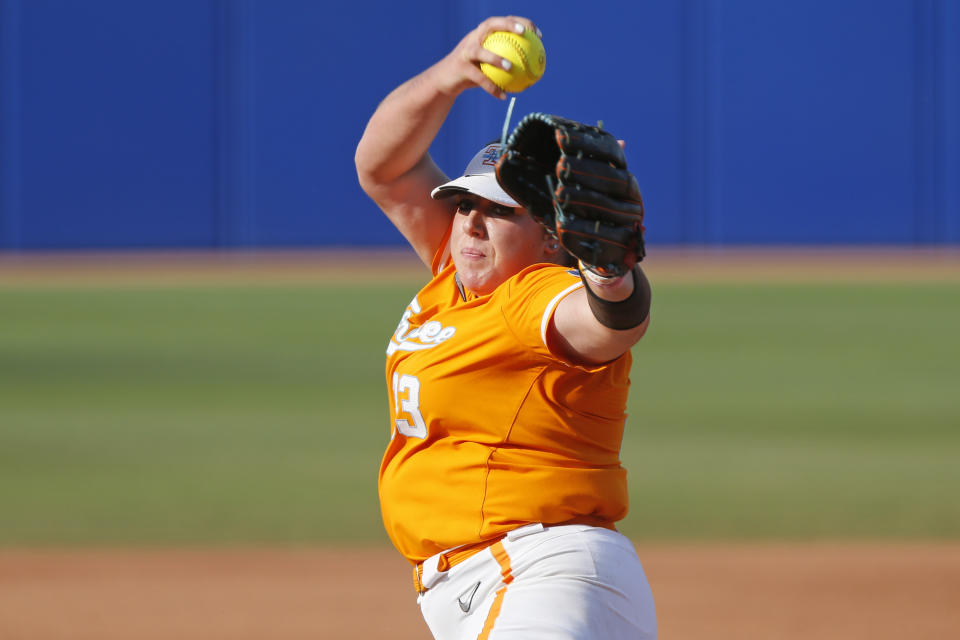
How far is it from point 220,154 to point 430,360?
19353 mm

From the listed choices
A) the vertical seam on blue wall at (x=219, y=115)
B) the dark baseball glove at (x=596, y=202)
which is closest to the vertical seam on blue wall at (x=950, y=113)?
the vertical seam on blue wall at (x=219, y=115)

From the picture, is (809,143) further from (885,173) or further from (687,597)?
(687,597)

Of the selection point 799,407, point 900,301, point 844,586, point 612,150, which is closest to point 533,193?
point 612,150

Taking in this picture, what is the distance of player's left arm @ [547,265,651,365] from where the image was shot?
1.98 metres

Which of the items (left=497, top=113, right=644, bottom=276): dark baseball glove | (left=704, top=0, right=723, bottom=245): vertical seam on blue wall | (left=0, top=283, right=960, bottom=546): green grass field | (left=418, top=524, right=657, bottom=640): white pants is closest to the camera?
(left=497, top=113, right=644, bottom=276): dark baseball glove

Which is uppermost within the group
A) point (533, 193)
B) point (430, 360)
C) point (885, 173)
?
point (885, 173)

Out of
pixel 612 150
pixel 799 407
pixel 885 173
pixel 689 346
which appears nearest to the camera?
pixel 612 150

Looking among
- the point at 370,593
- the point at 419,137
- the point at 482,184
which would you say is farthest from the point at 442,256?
the point at 370,593

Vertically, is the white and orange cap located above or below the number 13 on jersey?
above

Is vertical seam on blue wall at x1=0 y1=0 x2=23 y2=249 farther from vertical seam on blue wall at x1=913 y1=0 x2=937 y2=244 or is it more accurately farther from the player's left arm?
the player's left arm

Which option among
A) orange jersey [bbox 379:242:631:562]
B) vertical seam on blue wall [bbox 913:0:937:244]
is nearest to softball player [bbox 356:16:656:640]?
orange jersey [bbox 379:242:631:562]

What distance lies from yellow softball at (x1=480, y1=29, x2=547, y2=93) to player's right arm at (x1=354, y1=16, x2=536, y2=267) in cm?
1

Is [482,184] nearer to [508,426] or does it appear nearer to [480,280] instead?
[480,280]

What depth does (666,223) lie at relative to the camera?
2125 centimetres
